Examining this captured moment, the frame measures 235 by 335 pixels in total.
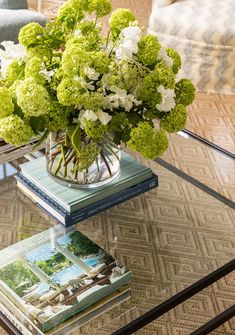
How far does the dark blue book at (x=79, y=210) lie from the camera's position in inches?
74.2

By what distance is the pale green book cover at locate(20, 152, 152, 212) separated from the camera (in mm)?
1890

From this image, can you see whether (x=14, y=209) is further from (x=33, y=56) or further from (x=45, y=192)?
(x=33, y=56)

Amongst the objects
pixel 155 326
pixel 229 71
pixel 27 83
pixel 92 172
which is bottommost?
pixel 155 326

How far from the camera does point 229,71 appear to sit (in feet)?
11.8

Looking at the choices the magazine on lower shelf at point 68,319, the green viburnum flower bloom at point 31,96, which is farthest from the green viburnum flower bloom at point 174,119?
the magazine on lower shelf at point 68,319

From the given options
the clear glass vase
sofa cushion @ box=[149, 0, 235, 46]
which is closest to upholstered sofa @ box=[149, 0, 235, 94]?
sofa cushion @ box=[149, 0, 235, 46]

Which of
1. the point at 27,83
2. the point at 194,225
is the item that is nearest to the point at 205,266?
the point at 194,225

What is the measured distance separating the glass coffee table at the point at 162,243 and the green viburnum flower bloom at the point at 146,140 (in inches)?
11.6

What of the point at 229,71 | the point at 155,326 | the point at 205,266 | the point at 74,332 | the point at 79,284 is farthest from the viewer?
the point at 229,71

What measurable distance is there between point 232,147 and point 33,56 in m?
1.61

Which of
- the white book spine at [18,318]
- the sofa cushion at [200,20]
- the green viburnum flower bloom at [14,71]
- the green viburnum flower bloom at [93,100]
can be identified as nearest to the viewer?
the white book spine at [18,318]

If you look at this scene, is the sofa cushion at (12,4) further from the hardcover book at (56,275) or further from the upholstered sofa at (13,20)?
the hardcover book at (56,275)

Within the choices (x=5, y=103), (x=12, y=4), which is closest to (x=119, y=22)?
(x=5, y=103)

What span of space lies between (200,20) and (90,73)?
1969 mm
